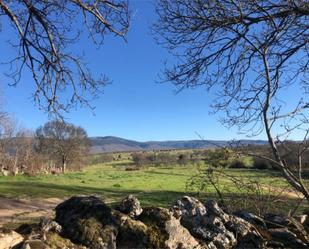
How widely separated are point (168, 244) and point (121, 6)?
5.35m

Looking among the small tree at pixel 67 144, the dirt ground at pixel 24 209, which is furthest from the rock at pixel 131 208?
the small tree at pixel 67 144

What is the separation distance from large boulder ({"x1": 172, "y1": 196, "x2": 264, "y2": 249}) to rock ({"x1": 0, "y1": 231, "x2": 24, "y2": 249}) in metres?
1.52

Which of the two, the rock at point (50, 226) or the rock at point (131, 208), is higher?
the rock at point (131, 208)

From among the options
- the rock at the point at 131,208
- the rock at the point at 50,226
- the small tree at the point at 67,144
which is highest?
the small tree at the point at 67,144

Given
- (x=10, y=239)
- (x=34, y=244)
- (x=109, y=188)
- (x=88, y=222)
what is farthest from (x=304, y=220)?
(x=109, y=188)

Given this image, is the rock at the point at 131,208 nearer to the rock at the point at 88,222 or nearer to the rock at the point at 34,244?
the rock at the point at 88,222

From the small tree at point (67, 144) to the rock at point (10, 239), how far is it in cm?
5183

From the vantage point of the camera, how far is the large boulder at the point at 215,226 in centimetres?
432

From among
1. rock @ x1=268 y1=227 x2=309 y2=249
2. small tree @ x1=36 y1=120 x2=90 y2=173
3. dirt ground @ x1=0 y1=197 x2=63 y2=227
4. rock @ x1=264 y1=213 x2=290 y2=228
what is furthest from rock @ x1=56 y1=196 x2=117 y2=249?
small tree @ x1=36 y1=120 x2=90 y2=173

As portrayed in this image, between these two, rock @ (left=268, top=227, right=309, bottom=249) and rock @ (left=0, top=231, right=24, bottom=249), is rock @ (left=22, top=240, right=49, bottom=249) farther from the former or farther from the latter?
rock @ (left=268, top=227, right=309, bottom=249)

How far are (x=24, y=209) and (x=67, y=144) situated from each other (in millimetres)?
44562

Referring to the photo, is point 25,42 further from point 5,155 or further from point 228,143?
point 5,155

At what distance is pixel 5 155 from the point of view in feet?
145

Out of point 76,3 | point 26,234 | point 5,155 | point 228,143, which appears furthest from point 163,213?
point 5,155
